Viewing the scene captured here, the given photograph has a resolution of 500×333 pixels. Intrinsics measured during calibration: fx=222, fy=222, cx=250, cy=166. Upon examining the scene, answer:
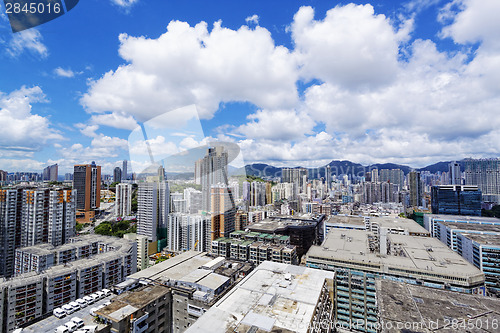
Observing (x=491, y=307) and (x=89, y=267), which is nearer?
(x=491, y=307)

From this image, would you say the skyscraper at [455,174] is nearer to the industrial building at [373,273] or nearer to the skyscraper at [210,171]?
the industrial building at [373,273]

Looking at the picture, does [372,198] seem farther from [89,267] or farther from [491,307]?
[89,267]

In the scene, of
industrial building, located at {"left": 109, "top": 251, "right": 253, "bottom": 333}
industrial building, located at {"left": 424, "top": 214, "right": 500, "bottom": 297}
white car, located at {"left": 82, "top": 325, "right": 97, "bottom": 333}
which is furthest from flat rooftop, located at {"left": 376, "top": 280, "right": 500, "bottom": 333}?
industrial building, located at {"left": 424, "top": 214, "right": 500, "bottom": 297}

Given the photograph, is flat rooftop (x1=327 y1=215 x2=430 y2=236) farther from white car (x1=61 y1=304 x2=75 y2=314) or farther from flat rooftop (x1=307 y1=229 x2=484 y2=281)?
white car (x1=61 y1=304 x2=75 y2=314)

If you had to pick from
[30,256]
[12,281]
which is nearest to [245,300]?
[12,281]

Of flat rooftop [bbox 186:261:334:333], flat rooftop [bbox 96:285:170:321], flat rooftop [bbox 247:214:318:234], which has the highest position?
Answer: flat rooftop [bbox 186:261:334:333]

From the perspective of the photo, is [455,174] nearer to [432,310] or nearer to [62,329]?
[432,310]
